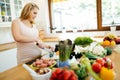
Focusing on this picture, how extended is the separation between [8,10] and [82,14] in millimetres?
1782

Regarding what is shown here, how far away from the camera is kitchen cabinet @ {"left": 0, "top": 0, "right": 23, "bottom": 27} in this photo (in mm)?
2725

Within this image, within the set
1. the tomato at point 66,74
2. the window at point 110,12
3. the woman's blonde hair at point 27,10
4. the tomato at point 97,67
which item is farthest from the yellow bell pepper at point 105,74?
the window at point 110,12

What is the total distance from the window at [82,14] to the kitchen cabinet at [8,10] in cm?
117

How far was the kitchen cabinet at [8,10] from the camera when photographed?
272 cm

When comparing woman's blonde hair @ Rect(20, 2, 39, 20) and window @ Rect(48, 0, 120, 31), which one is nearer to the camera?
woman's blonde hair @ Rect(20, 2, 39, 20)

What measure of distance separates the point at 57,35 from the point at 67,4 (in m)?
0.81

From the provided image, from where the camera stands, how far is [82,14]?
3.88 metres

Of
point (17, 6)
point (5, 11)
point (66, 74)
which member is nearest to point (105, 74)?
point (66, 74)

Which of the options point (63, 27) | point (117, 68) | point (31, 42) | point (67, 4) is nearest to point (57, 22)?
point (63, 27)

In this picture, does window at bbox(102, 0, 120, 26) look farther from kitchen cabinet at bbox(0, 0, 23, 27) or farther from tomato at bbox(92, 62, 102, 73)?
tomato at bbox(92, 62, 102, 73)

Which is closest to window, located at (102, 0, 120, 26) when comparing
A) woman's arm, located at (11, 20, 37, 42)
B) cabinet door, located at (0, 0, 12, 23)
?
cabinet door, located at (0, 0, 12, 23)

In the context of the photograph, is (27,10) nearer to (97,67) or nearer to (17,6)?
(97,67)

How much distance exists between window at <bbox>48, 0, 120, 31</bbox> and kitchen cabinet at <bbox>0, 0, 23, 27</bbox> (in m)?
1.17

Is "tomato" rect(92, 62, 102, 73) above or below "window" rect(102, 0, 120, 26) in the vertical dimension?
below
